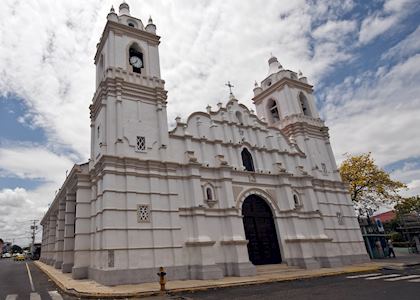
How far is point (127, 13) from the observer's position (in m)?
21.1

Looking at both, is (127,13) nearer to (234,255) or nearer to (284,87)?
(284,87)

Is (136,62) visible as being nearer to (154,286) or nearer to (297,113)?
(154,286)

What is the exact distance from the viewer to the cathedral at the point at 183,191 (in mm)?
15719

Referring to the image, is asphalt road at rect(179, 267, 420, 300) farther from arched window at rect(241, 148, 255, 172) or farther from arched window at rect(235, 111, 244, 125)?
arched window at rect(235, 111, 244, 125)

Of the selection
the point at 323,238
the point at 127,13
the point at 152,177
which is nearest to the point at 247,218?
the point at 323,238

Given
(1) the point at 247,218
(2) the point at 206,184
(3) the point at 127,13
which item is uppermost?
(3) the point at 127,13

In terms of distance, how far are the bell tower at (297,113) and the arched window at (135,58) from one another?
10577 millimetres

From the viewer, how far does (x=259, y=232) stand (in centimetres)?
2017

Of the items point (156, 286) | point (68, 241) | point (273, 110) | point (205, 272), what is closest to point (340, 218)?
point (273, 110)

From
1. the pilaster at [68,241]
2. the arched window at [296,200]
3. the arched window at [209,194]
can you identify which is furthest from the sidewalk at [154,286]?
the arched window at [209,194]

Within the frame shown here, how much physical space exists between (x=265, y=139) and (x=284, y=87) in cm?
603

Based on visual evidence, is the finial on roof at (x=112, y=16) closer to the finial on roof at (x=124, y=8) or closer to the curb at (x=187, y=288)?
the finial on roof at (x=124, y=8)

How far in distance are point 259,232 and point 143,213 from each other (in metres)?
8.23

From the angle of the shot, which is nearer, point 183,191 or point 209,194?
point 183,191
